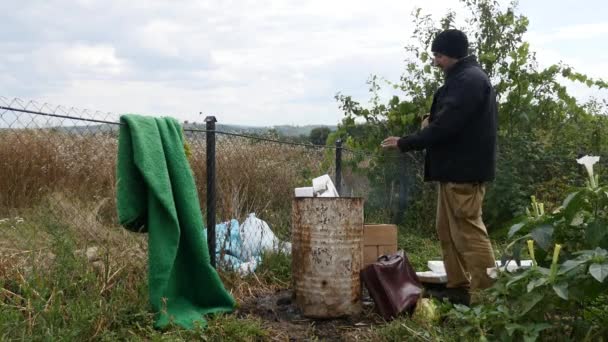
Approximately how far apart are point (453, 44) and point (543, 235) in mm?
1828

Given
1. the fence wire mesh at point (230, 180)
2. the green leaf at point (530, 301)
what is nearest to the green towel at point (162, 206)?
the fence wire mesh at point (230, 180)

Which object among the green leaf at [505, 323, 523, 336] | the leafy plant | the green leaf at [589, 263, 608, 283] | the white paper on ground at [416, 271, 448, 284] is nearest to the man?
the white paper on ground at [416, 271, 448, 284]

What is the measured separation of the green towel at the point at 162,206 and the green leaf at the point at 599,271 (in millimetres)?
2143

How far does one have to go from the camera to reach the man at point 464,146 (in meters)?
4.41

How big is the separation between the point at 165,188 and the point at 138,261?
33.4 inches

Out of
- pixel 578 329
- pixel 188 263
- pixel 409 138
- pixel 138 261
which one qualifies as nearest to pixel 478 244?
pixel 409 138

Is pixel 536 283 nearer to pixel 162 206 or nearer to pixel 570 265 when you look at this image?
pixel 570 265

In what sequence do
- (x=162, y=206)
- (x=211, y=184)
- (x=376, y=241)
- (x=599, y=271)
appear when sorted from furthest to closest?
(x=376, y=241), (x=211, y=184), (x=162, y=206), (x=599, y=271)

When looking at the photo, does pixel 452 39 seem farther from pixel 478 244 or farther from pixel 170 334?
pixel 170 334

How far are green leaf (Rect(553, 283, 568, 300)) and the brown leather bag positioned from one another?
4.82ft

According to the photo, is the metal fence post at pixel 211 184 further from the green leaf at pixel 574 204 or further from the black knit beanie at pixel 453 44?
the green leaf at pixel 574 204

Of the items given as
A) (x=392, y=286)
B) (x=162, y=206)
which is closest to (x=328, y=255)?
(x=392, y=286)

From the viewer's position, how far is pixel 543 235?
3.24m

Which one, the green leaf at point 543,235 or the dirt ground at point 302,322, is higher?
the green leaf at point 543,235
